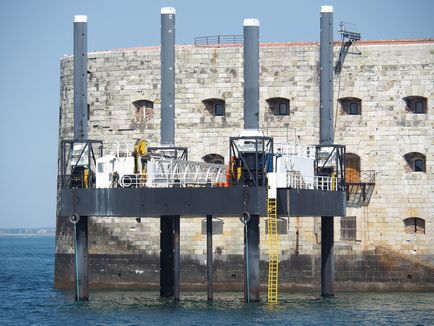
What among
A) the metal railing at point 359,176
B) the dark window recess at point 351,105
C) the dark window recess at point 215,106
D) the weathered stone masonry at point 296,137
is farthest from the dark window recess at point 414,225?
the dark window recess at point 215,106

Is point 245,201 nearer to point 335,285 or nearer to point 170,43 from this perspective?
point 170,43

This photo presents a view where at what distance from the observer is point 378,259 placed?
73875 mm

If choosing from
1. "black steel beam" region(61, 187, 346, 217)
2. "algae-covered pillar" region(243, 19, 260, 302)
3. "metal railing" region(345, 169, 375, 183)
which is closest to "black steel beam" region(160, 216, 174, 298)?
"black steel beam" region(61, 187, 346, 217)

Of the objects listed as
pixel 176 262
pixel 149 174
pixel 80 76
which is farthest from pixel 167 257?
pixel 80 76

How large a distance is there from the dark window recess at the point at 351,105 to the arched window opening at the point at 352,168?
77.3 inches

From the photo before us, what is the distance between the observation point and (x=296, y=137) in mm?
74688

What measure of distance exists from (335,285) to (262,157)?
526 inches

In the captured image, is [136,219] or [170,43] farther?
[136,219]

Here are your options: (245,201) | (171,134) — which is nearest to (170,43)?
(171,134)

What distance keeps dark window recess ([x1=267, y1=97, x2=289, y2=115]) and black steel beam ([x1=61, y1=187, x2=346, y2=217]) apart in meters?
11.6

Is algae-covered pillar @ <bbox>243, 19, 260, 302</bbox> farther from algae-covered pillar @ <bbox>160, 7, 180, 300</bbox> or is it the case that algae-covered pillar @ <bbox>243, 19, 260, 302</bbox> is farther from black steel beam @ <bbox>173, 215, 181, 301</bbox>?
algae-covered pillar @ <bbox>160, 7, 180, 300</bbox>

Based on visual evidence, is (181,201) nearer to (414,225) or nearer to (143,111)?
(143,111)

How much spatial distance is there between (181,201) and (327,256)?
9715 mm

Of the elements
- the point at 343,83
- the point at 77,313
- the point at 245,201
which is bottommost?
the point at 77,313
